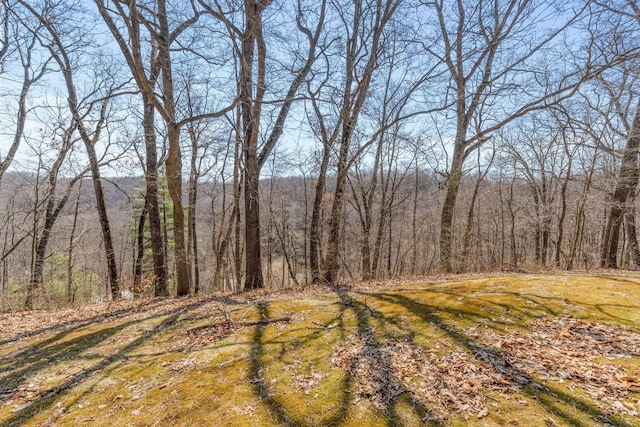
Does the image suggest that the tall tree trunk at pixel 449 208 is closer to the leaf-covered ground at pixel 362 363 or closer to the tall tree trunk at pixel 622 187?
the leaf-covered ground at pixel 362 363

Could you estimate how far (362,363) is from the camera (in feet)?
9.46

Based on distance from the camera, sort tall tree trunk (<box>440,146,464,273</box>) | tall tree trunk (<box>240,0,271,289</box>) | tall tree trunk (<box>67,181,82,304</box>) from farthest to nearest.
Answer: tall tree trunk (<box>67,181,82,304</box>) < tall tree trunk (<box>440,146,464,273</box>) < tall tree trunk (<box>240,0,271,289</box>)

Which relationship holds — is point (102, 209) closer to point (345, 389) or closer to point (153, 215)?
point (153, 215)

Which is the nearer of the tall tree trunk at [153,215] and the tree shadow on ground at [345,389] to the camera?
the tree shadow on ground at [345,389]

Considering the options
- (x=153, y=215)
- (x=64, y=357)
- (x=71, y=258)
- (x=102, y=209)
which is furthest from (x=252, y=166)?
(x=71, y=258)

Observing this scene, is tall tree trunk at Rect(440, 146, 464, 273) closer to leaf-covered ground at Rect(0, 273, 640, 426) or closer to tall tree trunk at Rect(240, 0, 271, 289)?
leaf-covered ground at Rect(0, 273, 640, 426)

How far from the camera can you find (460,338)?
3.18 metres

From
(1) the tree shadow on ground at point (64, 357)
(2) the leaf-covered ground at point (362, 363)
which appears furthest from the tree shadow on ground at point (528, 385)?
(1) the tree shadow on ground at point (64, 357)

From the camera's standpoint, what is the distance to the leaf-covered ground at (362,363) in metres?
2.17

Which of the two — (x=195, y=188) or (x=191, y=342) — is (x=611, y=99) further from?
(x=195, y=188)

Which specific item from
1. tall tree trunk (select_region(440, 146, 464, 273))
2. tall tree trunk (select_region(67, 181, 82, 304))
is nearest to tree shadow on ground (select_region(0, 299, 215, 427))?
tall tree trunk (select_region(440, 146, 464, 273))

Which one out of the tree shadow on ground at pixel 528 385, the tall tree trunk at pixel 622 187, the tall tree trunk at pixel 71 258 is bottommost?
the tall tree trunk at pixel 71 258

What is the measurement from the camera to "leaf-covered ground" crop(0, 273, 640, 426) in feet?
7.13

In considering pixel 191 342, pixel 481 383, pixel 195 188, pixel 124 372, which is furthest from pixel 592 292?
pixel 195 188
